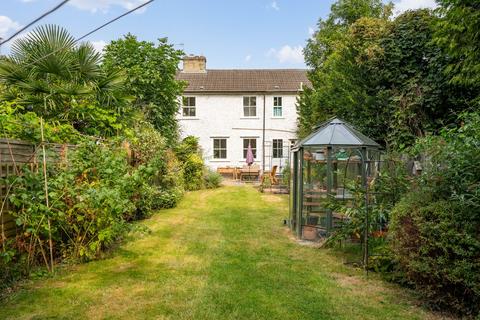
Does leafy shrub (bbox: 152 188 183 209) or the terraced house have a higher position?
the terraced house

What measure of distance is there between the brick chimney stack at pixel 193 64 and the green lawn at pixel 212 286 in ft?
65.9

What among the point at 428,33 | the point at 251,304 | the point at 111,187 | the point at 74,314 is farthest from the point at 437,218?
the point at 428,33

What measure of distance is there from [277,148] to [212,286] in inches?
771

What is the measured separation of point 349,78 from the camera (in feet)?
44.3

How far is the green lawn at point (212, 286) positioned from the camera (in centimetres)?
384

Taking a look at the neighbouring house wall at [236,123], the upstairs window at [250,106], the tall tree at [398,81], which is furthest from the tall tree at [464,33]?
the upstairs window at [250,106]

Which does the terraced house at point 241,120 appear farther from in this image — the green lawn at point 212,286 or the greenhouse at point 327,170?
Result: the green lawn at point 212,286

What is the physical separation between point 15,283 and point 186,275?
2.13 meters

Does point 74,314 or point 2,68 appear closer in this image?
point 74,314

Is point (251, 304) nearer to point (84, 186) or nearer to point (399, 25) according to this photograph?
point (84, 186)

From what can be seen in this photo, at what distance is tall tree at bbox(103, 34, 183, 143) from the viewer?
41.6ft

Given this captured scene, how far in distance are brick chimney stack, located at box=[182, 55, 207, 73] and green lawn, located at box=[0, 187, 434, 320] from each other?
20081 millimetres

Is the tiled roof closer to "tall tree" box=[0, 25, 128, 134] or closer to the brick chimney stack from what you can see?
the brick chimney stack

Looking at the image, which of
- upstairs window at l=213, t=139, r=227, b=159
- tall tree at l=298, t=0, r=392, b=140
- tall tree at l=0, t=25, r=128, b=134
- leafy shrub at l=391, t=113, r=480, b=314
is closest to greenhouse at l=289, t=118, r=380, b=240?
leafy shrub at l=391, t=113, r=480, b=314
